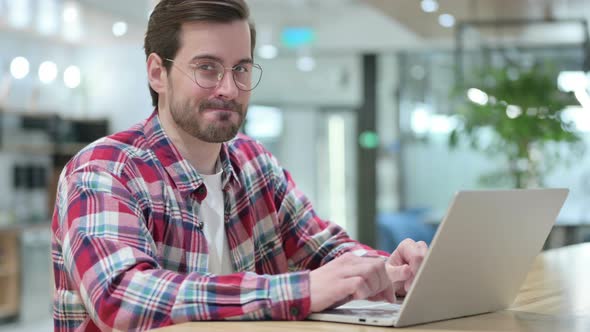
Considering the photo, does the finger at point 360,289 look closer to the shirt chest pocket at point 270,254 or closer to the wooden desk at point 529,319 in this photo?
the wooden desk at point 529,319

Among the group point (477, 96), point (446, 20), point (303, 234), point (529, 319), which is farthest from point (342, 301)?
point (446, 20)

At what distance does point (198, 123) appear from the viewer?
142cm

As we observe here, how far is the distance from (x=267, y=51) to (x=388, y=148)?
178cm

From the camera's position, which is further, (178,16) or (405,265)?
(178,16)

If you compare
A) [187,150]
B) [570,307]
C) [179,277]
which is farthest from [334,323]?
[187,150]

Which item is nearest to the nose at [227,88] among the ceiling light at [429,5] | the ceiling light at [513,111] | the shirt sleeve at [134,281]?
the shirt sleeve at [134,281]

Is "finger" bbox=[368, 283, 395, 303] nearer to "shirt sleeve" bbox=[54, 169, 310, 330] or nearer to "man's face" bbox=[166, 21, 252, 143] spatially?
"shirt sleeve" bbox=[54, 169, 310, 330]

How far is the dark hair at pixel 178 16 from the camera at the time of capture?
4.76 feet

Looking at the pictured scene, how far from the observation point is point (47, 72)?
8.02m

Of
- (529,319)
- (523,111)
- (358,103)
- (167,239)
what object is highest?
(358,103)

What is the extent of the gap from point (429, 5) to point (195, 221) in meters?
5.76

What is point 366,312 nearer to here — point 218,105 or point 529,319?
point 529,319

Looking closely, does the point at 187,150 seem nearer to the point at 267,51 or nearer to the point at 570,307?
the point at 570,307

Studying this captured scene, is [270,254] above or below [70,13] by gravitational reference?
below
